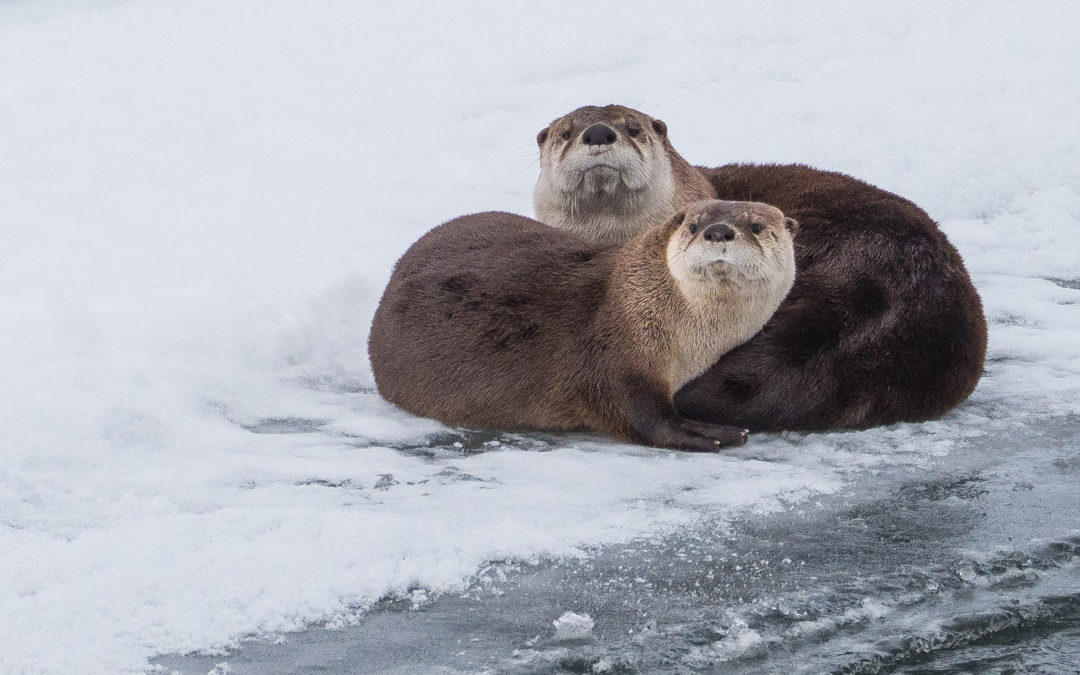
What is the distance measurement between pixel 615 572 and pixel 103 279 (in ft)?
9.66

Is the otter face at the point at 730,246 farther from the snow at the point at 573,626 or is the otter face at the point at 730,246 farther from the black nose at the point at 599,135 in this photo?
the snow at the point at 573,626

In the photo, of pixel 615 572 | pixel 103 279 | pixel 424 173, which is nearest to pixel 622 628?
pixel 615 572

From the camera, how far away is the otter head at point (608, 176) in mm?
4434

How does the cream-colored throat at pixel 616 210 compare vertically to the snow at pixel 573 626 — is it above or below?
above

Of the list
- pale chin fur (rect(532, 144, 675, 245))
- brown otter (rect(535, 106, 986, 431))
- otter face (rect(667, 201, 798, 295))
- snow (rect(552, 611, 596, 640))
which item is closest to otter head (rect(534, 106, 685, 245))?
pale chin fur (rect(532, 144, 675, 245))

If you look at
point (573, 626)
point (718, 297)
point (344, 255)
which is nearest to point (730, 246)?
point (718, 297)

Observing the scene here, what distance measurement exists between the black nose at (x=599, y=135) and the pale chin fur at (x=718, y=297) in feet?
2.55

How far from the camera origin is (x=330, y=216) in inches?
238

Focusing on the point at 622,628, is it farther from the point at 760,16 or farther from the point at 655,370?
the point at 760,16

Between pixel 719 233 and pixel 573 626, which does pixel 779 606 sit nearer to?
pixel 573 626

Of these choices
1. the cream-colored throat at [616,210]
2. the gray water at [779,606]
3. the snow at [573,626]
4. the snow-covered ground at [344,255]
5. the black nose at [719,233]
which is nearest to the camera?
the gray water at [779,606]

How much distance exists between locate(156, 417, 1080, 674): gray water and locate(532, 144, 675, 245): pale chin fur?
171cm

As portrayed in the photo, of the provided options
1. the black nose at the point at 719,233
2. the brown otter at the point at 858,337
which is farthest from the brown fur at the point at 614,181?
the black nose at the point at 719,233

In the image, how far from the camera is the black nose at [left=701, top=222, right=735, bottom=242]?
3.46m
